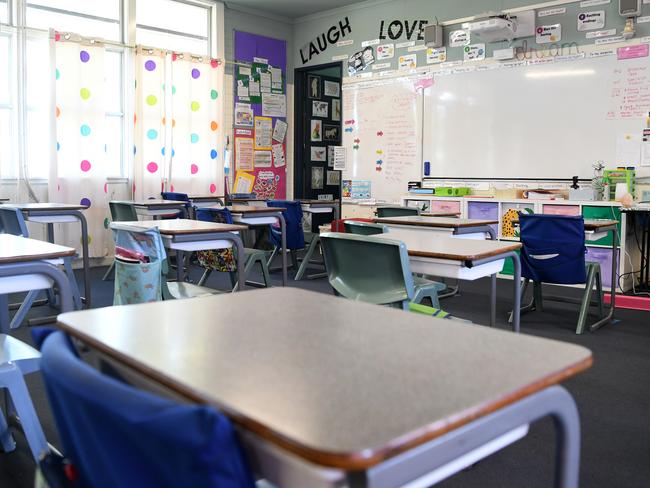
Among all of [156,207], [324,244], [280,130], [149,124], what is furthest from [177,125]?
[324,244]

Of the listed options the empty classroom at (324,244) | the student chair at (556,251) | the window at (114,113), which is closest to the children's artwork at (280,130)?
the empty classroom at (324,244)

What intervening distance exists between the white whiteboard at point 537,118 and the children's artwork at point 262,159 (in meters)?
2.41

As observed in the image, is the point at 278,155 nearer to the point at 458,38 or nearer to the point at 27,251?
the point at 458,38

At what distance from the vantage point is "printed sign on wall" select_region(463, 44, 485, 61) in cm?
654

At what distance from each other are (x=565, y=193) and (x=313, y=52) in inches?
165

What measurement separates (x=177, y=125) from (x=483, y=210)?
370cm

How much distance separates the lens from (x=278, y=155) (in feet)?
28.4

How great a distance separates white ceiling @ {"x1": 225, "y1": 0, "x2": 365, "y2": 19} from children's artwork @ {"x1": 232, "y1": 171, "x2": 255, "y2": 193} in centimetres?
220

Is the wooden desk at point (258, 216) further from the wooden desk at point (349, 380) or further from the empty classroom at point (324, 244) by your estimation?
the wooden desk at point (349, 380)

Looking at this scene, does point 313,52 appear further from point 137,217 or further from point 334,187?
point 137,217

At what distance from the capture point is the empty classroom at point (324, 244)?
0.72 m

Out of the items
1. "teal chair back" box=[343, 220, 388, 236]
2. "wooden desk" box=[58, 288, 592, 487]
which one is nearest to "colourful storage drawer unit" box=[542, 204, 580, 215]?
"teal chair back" box=[343, 220, 388, 236]

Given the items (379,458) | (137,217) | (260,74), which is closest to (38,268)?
(379,458)

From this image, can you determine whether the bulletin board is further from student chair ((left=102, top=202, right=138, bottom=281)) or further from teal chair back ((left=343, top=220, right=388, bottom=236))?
teal chair back ((left=343, top=220, right=388, bottom=236))
